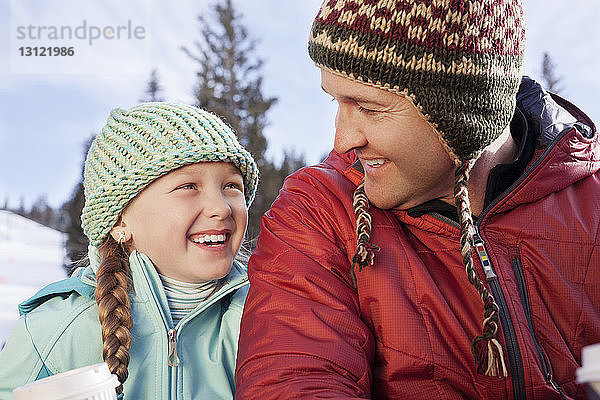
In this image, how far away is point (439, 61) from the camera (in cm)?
178

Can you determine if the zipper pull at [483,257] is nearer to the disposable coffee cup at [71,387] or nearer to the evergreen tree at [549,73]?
the disposable coffee cup at [71,387]

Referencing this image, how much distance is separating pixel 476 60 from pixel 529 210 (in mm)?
458

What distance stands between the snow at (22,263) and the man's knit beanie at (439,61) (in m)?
1.78

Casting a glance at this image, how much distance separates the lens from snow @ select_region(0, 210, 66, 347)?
33.6 feet

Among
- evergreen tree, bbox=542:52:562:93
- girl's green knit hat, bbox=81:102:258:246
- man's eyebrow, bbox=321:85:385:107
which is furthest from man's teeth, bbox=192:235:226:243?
evergreen tree, bbox=542:52:562:93

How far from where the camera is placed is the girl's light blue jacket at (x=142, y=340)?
7.46ft

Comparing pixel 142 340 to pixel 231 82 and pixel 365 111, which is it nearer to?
pixel 365 111

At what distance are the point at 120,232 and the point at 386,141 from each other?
1327mm

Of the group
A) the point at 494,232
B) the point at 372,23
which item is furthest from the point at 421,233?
the point at 372,23

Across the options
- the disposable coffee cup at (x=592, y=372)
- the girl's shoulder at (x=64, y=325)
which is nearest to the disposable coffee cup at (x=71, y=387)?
the disposable coffee cup at (x=592, y=372)

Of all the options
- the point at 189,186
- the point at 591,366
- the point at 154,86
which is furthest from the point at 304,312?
the point at 154,86

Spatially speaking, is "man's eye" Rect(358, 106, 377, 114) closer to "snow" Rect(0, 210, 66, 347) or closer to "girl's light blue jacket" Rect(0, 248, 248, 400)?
"girl's light blue jacket" Rect(0, 248, 248, 400)

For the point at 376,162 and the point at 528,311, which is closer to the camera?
the point at 528,311

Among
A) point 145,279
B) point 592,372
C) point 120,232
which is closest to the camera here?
point 592,372
